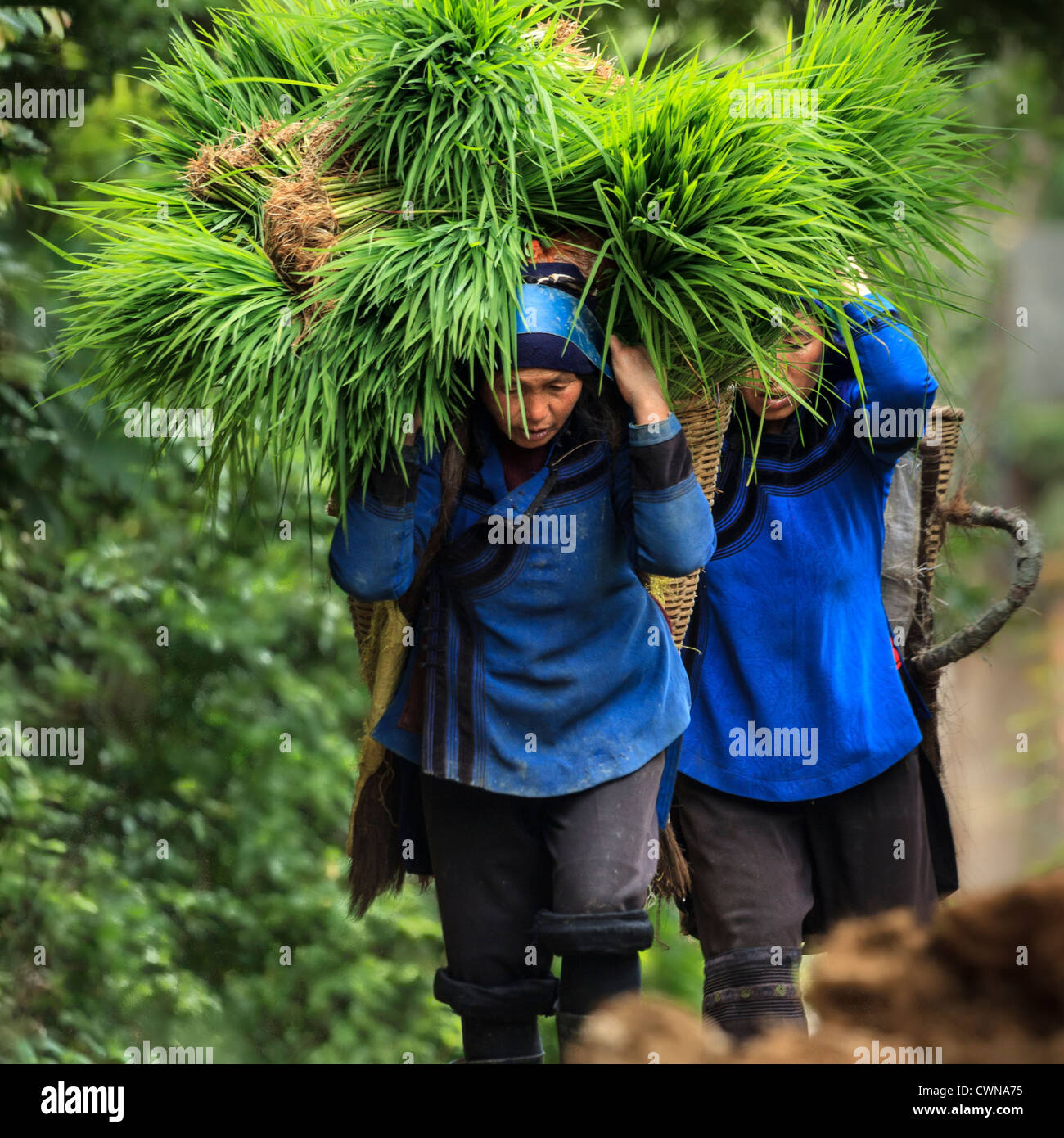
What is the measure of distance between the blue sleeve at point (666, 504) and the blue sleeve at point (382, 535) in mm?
334

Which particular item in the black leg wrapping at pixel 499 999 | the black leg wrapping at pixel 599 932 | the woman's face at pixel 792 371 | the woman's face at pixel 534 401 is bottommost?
the black leg wrapping at pixel 499 999

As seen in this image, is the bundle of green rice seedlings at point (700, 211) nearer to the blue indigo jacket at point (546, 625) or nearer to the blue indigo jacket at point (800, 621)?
the blue indigo jacket at point (546, 625)

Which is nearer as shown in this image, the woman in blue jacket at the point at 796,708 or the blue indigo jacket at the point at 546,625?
the blue indigo jacket at the point at 546,625

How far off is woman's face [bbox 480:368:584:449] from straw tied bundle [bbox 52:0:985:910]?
0.06 m

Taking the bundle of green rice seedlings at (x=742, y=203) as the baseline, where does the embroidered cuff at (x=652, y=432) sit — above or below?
below

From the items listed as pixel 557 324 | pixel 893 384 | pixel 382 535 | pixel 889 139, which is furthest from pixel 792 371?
pixel 382 535

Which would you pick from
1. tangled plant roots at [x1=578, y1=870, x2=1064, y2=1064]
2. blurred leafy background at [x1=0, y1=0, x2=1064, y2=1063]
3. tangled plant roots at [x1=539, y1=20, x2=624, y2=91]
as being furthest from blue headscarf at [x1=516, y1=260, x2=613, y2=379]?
blurred leafy background at [x1=0, y1=0, x2=1064, y2=1063]

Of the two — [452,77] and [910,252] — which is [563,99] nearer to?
[452,77]

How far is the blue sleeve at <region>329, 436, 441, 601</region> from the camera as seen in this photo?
7.37 feet

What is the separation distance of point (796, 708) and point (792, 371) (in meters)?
0.62

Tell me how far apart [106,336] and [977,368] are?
1094 cm

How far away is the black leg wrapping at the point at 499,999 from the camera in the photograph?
8.05 feet

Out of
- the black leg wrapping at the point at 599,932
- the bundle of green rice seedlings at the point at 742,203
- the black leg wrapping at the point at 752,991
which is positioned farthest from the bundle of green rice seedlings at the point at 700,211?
the black leg wrapping at the point at 752,991
